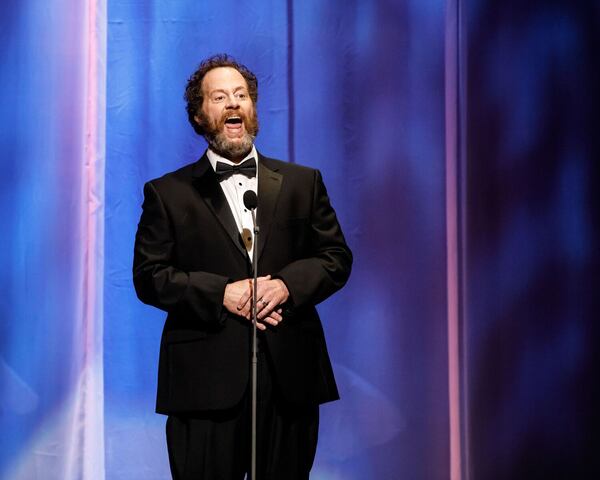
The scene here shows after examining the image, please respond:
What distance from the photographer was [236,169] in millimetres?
2625

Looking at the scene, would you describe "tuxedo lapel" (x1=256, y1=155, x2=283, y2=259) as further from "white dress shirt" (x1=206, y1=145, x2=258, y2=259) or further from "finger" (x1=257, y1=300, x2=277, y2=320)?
"finger" (x1=257, y1=300, x2=277, y2=320)

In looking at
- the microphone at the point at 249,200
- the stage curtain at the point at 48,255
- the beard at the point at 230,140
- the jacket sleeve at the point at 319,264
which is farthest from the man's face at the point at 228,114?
the stage curtain at the point at 48,255

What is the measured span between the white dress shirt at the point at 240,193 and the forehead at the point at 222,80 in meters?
0.20

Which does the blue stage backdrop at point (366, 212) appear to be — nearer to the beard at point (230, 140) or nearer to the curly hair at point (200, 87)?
the curly hair at point (200, 87)

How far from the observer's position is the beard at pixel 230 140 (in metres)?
2.65

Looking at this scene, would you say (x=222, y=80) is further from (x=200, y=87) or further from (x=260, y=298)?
(x=260, y=298)

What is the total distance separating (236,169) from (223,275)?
1.09ft

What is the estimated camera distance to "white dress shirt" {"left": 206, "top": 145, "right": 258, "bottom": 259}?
2.55m

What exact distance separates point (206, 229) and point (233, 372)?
0.42 meters

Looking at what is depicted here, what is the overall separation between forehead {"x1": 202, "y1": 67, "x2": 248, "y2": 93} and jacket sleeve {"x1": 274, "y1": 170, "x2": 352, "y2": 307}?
1.23ft

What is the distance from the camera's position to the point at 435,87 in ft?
11.7

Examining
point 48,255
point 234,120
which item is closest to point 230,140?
point 234,120

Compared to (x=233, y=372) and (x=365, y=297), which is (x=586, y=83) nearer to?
(x=365, y=297)

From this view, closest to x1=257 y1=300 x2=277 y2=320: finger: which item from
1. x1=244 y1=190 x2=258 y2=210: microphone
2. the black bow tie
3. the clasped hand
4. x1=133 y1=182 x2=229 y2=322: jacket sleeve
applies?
the clasped hand
